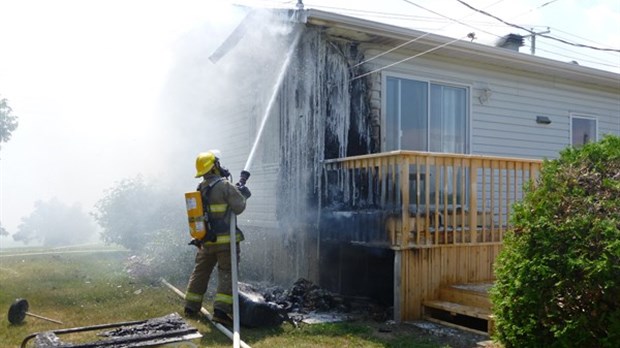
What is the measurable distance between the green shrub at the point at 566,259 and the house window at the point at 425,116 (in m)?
4.83

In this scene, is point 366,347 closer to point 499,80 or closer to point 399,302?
point 399,302

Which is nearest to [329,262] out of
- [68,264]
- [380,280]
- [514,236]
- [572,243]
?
[380,280]

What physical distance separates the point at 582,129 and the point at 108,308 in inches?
403

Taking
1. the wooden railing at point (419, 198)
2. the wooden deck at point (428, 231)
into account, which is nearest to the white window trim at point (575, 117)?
the wooden railing at point (419, 198)

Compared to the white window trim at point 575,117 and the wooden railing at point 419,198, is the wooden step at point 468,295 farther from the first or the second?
the white window trim at point 575,117

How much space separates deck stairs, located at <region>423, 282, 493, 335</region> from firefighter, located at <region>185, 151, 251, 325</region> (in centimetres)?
239

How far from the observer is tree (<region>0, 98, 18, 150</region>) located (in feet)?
74.2

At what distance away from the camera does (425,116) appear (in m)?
9.21

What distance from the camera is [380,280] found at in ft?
24.3

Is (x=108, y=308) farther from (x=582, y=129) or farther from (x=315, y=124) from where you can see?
(x=582, y=129)

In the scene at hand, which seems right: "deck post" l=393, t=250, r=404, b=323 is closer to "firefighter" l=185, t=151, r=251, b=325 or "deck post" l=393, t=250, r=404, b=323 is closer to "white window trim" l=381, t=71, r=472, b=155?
"firefighter" l=185, t=151, r=251, b=325

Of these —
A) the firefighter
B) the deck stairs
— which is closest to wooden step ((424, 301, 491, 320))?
the deck stairs

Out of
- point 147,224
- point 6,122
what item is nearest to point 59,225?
point 6,122

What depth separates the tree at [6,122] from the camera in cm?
2261
